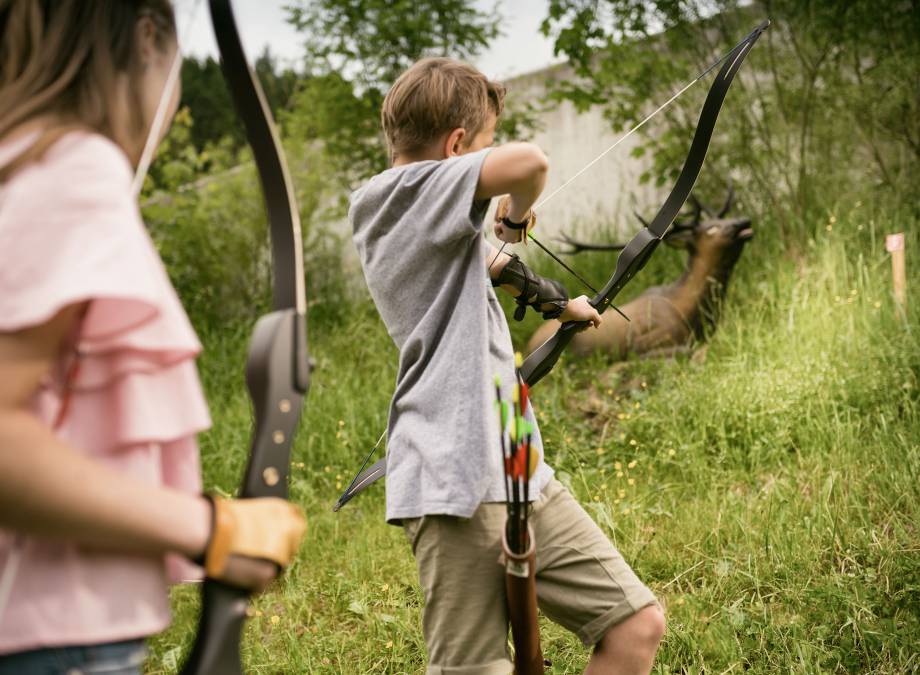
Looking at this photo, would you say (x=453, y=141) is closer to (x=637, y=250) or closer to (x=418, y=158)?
(x=418, y=158)

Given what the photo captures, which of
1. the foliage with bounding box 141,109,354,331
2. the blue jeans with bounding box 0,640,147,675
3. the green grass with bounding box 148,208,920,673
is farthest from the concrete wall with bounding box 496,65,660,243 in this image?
the blue jeans with bounding box 0,640,147,675

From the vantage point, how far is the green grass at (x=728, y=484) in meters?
2.58

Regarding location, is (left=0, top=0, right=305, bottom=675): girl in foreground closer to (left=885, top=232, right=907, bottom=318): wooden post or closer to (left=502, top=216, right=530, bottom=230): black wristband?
(left=502, top=216, right=530, bottom=230): black wristband

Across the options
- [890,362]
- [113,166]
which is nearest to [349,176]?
[890,362]

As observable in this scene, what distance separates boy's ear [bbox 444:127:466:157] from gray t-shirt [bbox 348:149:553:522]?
0.12 m

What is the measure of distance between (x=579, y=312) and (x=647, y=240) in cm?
36

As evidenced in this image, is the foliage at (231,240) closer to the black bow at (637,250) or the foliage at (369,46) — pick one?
the foliage at (369,46)

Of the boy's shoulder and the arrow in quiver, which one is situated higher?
the boy's shoulder

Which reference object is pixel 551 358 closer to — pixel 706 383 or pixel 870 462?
pixel 870 462

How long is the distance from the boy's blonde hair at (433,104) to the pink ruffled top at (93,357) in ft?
2.82

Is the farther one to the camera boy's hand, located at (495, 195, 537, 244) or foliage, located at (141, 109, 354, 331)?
foliage, located at (141, 109, 354, 331)

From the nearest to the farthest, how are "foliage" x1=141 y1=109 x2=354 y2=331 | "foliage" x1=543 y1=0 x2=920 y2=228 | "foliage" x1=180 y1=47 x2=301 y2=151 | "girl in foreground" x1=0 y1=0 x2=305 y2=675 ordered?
1. "girl in foreground" x1=0 y1=0 x2=305 y2=675
2. "foliage" x1=543 y1=0 x2=920 y2=228
3. "foliage" x1=141 y1=109 x2=354 y2=331
4. "foliage" x1=180 y1=47 x2=301 y2=151

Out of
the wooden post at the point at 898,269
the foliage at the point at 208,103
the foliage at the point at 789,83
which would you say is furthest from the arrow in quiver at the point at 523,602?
the foliage at the point at 208,103

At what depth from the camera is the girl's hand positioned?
0.86 m
